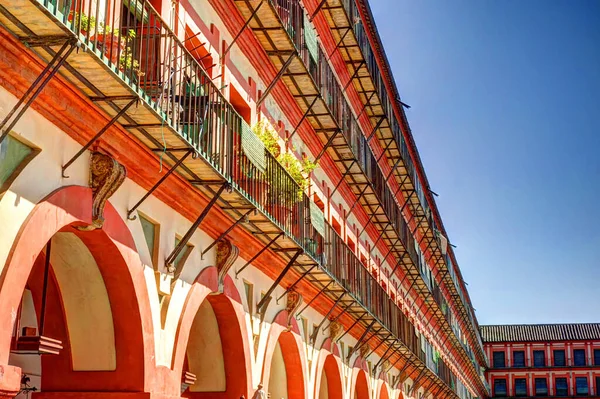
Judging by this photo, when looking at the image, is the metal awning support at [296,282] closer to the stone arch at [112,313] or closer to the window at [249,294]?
the window at [249,294]

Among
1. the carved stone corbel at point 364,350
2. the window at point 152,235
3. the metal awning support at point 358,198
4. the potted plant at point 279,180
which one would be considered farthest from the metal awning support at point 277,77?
the carved stone corbel at point 364,350

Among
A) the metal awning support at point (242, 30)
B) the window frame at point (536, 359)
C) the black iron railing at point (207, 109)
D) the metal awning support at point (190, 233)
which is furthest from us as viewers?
the window frame at point (536, 359)

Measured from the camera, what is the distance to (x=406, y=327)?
30719 millimetres

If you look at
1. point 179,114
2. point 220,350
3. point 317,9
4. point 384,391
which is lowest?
point 220,350

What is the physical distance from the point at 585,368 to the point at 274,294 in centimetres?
7816

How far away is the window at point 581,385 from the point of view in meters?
88.9

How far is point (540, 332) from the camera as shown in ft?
309

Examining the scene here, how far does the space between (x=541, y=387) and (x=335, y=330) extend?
240ft

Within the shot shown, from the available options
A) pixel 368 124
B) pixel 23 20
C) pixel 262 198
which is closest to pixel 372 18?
pixel 368 124

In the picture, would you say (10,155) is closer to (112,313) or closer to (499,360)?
(112,313)

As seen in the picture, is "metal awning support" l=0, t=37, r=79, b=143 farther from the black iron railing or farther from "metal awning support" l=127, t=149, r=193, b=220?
"metal awning support" l=127, t=149, r=193, b=220

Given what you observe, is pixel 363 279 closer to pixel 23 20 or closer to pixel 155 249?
pixel 155 249

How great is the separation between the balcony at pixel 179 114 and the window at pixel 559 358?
74.0 meters

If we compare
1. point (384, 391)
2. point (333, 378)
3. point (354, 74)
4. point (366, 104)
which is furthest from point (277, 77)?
point (384, 391)
